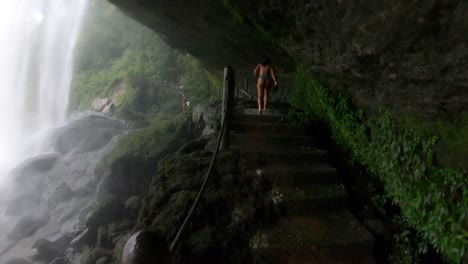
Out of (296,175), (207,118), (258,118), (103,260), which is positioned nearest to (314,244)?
(296,175)

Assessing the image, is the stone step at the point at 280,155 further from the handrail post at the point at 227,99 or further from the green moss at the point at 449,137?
the green moss at the point at 449,137

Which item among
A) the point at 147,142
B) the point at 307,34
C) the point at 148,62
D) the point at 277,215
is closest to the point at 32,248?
the point at 147,142

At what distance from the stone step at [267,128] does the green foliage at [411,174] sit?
0.77 metres

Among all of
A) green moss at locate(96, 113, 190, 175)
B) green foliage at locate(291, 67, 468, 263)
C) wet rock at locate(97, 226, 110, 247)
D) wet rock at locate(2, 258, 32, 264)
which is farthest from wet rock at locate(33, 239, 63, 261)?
green foliage at locate(291, 67, 468, 263)

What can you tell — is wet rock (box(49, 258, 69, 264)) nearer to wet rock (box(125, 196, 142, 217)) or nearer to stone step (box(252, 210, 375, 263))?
wet rock (box(125, 196, 142, 217))

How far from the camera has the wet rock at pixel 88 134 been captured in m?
15.4

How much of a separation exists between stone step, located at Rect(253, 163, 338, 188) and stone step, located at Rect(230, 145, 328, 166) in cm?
15

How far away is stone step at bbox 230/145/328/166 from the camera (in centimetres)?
480

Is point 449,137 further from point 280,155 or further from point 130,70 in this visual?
point 130,70

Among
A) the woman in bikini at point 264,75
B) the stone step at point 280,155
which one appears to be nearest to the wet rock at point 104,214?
the stone step at point 280,155

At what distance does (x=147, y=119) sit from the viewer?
17.6 m

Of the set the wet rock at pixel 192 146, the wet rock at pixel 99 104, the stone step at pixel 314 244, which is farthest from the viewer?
the wet rock at pixel 99 104

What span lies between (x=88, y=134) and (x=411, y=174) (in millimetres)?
16448

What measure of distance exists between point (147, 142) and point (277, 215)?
21.3 feet
